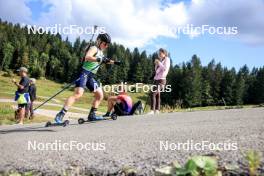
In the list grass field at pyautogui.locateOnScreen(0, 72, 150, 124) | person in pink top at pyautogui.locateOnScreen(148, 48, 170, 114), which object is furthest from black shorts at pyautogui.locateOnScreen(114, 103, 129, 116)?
grass field at pyautogui.locateOnScreen(0, 72, 150, 124)

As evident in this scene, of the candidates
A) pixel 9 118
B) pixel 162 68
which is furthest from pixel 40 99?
pixel 162 68

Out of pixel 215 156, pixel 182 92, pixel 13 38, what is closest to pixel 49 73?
pixel 13 38

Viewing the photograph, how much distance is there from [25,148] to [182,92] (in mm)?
108419

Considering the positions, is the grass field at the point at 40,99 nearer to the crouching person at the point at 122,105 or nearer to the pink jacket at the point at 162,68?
the crouching person at the point at 122,105

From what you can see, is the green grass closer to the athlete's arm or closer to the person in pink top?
the person in pink top

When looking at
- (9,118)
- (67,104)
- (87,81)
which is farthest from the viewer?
(9,118)

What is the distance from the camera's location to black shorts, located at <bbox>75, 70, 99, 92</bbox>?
9438 millimetres

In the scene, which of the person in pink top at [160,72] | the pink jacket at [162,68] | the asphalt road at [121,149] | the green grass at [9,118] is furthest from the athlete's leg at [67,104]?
the green grass at [9,118]

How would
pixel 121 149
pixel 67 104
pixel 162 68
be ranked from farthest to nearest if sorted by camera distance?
pixel 162 68 < pixel 67 104 < pixel 121 149

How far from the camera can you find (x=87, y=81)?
31.5 ft

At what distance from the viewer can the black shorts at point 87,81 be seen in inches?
372

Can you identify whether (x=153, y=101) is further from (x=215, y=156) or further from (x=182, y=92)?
(x=182, y=92)

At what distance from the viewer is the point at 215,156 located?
4164 mm

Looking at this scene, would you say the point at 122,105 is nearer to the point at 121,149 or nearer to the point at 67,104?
the point at 67,104
